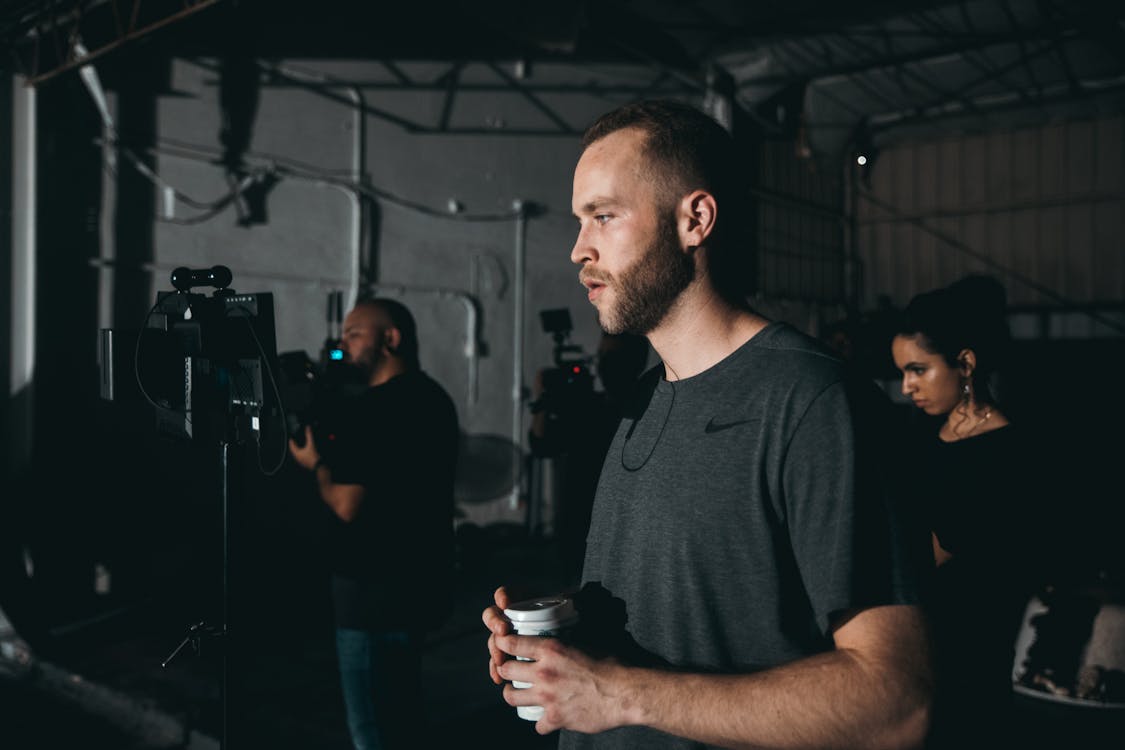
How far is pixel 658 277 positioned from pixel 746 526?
395 mm

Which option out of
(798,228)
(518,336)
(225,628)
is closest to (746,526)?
(225,628)

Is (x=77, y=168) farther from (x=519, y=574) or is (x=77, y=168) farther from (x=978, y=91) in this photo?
(x=978, y=91)

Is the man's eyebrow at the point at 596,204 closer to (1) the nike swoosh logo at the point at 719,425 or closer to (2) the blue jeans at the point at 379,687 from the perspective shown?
(1) the nike swoosh logo at the point at 719,425

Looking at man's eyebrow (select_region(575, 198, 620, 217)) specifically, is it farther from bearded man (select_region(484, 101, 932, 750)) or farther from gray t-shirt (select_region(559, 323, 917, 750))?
gray t-shirt (select_region(559, 323, 917, 750))

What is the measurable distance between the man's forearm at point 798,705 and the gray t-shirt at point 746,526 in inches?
3.0

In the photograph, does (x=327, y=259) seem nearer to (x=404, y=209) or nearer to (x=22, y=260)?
(x=404, y=209)

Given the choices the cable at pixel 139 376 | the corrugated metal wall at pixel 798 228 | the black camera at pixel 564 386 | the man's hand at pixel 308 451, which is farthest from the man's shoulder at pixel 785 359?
the corrugated metal wall at pixel 798 228

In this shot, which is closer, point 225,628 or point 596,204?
point 596,204

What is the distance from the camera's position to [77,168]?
5.62 meters

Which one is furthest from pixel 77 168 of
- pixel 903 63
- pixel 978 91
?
pixel 978 91

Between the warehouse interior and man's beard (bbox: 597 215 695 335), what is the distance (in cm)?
19

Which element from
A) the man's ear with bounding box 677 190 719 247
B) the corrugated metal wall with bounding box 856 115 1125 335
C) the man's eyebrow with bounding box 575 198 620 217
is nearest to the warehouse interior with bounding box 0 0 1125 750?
the man's ear with bounding box 677 190 719 247

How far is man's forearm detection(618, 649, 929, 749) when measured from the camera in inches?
36.9

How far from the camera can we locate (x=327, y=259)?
697cm
